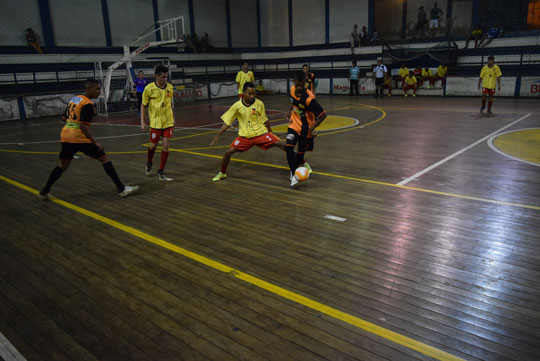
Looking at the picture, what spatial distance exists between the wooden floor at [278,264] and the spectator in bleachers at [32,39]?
18.1 m

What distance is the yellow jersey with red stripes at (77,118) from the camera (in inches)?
245

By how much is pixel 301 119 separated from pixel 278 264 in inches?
143

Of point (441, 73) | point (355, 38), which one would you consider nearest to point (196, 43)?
point (355, 38)

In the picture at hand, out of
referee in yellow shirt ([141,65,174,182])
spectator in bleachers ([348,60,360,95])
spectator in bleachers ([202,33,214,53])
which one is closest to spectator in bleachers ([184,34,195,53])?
spectator in bleachers ([202,33,214,53])

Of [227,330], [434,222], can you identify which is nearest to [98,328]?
[227,330]

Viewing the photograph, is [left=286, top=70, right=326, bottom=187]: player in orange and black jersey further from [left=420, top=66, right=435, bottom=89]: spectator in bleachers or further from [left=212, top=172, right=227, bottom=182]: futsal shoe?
[left=420, top=66, right=435, bottom=89]: spectator in bleachers

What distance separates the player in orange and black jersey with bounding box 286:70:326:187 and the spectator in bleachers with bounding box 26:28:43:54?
21662 millimetres

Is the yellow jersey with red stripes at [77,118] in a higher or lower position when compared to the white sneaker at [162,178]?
higher

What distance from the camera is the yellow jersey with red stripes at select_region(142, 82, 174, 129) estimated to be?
7.77 meters

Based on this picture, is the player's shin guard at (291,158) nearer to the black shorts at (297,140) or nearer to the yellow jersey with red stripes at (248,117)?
the black shorts at (297,140)

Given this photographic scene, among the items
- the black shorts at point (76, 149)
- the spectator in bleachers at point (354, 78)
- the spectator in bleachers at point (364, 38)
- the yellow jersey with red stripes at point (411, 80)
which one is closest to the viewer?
the black shorts at point (76, 149)

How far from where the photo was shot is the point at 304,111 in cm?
720

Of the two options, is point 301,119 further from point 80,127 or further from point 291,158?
point 80,127

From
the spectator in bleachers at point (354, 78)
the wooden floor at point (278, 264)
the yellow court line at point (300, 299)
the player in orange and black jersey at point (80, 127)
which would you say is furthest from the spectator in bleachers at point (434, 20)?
the yellow court line at point (300, 299)
